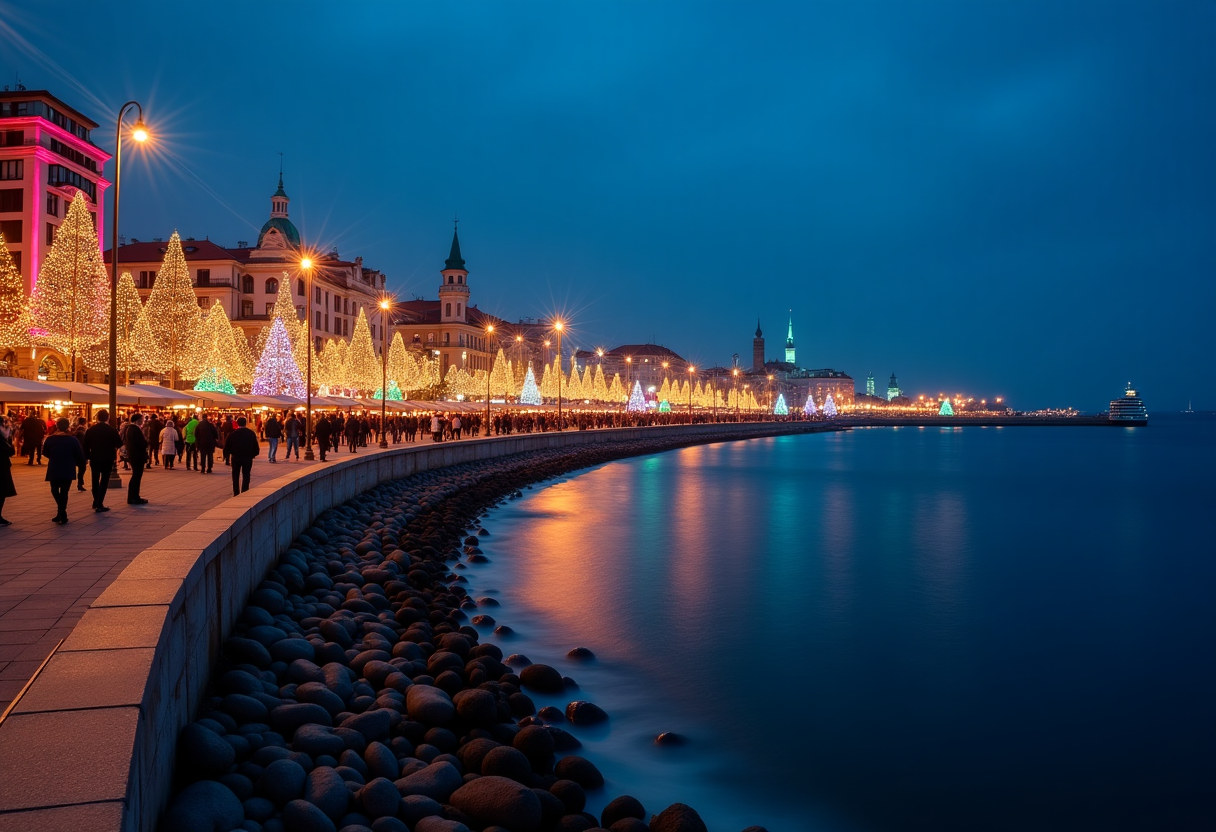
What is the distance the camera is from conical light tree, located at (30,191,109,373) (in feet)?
113

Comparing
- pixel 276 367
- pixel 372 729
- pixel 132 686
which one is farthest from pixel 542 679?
pixel 276 367

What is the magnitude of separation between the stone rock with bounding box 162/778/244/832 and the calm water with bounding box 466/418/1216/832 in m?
4.22

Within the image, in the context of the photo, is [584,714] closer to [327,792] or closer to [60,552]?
[327,792]

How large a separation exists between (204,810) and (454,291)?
107650 millimetres

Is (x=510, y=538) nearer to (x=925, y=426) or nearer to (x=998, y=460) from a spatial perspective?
(x=998, y=460)

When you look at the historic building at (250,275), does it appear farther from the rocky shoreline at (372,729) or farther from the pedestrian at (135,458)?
the rocky shoreline at (372,729)

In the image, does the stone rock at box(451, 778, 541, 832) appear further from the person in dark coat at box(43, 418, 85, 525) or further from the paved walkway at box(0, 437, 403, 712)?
the person in dark coat at box(43, 418, 85, 525)

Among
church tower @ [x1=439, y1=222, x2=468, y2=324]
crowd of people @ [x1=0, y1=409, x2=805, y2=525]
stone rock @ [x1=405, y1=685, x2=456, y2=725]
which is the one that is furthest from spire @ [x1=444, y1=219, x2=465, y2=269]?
stone rock @ [x1=405, y1=685, x2=456, y2=725]

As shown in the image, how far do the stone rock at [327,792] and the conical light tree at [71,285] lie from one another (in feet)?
114

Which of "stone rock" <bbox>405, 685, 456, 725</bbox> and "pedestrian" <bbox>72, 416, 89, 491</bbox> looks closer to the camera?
"stone rock" <bbox>405, 685, 456, 725</bbox>

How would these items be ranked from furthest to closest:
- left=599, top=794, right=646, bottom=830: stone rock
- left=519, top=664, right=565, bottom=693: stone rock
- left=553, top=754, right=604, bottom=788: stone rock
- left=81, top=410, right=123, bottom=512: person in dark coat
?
1. left=81, top=410, right=123, bottom=512: person in dark coat
2. left=519, top=664, right=565, bottom=693: stone rock
3. left=553, top=754, right=604, bottom=788: stone rock
4. left=599, top=794, right=646, bottom=830: stone rock

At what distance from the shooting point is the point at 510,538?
24219 millimetres

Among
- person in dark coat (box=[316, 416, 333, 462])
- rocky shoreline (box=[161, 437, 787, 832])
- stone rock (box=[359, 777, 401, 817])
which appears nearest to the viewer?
rocky shoreline (box=[161, 437, 787, 832])

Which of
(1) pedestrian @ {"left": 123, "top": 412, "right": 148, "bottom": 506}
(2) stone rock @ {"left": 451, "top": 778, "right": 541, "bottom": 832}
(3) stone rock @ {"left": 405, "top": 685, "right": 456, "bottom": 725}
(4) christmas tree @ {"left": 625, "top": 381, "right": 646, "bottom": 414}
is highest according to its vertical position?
(4) christmas tree @ {"left": 625, "top": 381, "right": 646, "bottom": 414}
